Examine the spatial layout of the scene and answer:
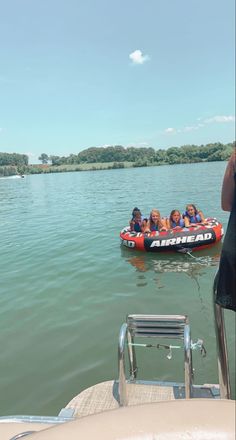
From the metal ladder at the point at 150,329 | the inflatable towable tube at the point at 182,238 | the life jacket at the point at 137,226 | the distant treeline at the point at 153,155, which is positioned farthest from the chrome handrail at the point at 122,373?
the distant treeline at the point at 153,155

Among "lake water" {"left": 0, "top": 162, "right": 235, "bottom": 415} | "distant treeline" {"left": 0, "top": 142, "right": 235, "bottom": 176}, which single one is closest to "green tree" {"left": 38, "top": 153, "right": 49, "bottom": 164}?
"distant treeline" {"left": 0, "top": 142, "right": 235, "bottom": 176}

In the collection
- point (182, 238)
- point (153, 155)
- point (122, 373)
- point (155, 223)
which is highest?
point (153, 155)

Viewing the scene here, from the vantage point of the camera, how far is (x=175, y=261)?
908 centimetres

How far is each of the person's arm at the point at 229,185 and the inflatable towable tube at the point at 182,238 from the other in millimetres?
7331

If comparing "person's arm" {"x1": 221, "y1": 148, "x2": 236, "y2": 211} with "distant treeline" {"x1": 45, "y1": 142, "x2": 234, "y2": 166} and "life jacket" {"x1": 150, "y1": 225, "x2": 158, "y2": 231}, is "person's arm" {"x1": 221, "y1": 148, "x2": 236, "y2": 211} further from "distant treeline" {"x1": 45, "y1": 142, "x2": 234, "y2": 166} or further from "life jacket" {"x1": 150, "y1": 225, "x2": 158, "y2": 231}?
"distant treeline" {"x1": 45, "y1": 142, "x2": 234, "y2": 166}

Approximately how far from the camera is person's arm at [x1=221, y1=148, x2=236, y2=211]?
6.45 feet

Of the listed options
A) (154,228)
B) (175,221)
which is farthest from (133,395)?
(175,221)

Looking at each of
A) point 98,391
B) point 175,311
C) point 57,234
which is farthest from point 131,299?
point 57,234

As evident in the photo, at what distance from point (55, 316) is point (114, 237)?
644cm

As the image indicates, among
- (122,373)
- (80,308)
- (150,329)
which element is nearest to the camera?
(122,373)

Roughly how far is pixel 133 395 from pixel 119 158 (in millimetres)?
118658

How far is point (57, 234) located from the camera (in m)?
13.8

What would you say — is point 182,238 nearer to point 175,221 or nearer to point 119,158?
point 175,221

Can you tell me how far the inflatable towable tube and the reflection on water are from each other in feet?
0.62
